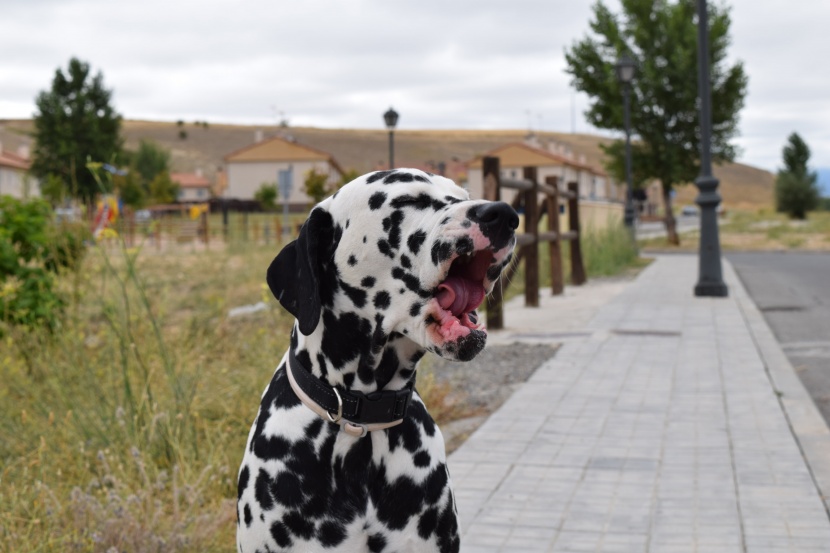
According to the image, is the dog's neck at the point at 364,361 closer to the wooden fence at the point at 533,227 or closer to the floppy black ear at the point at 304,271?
the floppy black ear at the point at 304,271

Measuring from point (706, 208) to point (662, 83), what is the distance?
835 inches

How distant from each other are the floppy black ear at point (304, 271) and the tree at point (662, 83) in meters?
33.0

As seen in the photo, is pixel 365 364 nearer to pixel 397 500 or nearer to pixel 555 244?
pixel 397 500

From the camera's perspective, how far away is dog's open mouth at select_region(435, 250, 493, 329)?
98.1 inches

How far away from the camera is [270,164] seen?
109 metres

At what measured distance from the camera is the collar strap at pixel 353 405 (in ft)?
8.50

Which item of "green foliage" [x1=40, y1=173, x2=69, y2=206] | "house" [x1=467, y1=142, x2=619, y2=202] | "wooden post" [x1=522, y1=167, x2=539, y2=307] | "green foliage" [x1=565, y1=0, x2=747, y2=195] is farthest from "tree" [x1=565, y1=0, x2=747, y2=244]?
"house" [x1=467, y1=142, x2=619, y2=202]

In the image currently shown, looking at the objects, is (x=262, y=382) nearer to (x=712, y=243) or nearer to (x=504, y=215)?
(x=504, y=215)

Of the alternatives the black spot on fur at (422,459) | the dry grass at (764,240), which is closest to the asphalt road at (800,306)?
the black spot on fur at (422,459)

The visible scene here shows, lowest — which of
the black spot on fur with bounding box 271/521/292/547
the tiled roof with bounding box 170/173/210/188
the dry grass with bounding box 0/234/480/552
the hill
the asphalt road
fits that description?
the asphalt road

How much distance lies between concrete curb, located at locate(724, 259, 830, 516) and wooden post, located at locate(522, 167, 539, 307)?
8.62 feet

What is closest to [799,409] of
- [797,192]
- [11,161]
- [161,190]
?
[797,192]

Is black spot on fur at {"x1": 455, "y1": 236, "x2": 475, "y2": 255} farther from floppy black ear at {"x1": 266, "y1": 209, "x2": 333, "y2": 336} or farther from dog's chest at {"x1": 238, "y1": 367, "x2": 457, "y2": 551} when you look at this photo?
dog's chest at {"x1": 238, "y1": 367, "x2": 457, "y2": 551}

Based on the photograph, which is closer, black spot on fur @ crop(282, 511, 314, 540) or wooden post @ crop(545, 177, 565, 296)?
black spot on fur @ crop(282, 511, 314, 540)
